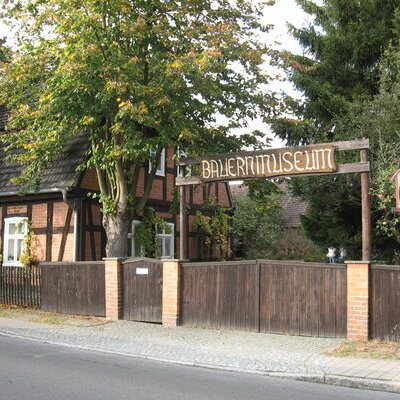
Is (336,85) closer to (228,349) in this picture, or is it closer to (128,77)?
(128,77)

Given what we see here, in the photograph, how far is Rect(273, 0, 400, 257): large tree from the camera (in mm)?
17234

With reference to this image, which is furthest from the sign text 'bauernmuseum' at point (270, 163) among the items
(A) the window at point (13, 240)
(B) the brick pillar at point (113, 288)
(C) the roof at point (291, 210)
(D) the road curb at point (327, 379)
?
(C) the roof at point (291, 210)

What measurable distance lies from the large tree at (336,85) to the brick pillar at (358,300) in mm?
6935

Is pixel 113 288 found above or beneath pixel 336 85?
beneath

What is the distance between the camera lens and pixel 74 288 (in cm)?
1416

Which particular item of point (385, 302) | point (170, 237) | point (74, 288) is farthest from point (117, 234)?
point (385, 302)

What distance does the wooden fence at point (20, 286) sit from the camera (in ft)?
50.7

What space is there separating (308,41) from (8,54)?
1003 cm

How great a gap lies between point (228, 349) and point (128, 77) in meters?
6.30

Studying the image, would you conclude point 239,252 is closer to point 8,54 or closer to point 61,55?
point 8,54

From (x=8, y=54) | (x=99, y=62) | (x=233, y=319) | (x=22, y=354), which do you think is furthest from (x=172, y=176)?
(x=22, y=354)

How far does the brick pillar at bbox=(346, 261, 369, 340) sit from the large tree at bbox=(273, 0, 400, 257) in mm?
6935

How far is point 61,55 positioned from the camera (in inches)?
490

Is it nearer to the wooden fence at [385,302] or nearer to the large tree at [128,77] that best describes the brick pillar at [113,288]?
the large tree at [128,77]
